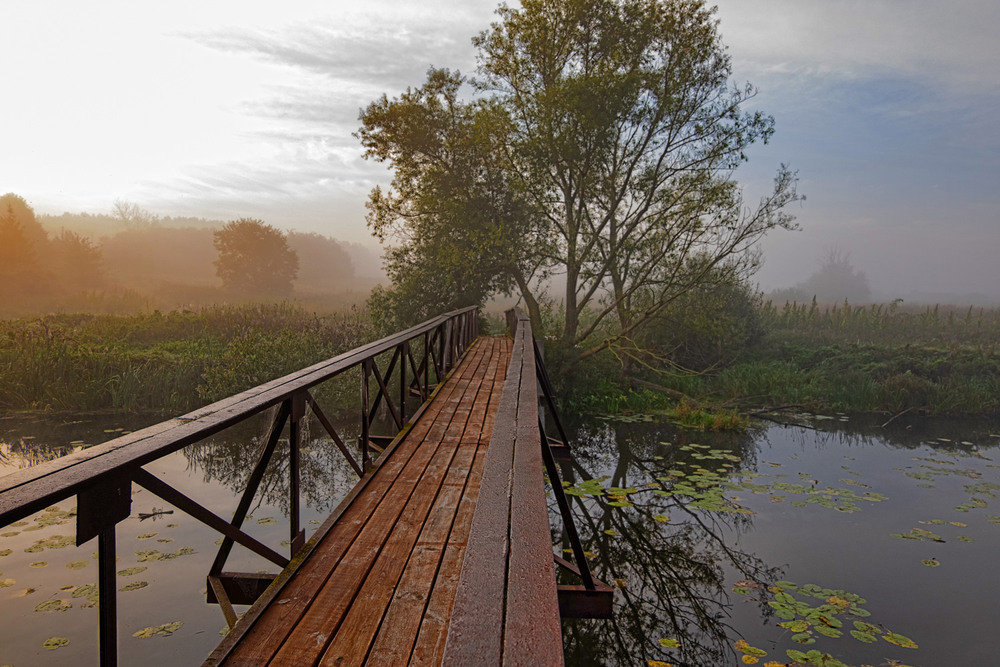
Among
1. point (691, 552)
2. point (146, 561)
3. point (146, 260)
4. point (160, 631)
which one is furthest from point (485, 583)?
point (146, 260)

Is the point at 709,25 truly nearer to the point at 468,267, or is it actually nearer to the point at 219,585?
the point at 468,267

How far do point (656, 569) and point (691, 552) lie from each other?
63 centimetres

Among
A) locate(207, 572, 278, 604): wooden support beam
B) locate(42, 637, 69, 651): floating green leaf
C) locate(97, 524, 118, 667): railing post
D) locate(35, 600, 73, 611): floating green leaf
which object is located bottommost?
locate(42, 637, 69, 651): floating green leaf

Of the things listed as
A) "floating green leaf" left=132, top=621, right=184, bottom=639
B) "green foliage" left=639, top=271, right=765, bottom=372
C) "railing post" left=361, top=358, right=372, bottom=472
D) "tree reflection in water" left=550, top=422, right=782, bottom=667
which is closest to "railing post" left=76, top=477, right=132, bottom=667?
"railing post" left=361, top=358, right=372, bottom=472

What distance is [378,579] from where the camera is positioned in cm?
280

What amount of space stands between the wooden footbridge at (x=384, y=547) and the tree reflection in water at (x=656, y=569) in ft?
5.90

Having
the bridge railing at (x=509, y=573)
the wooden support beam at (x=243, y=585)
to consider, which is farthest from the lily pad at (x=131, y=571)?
the bridge railing at (x=509, y=573)

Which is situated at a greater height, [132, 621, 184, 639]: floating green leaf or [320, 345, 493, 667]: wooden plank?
[320, 345, 493, 667]: wooden plank

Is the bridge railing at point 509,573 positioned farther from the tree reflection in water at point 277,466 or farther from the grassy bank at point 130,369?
the grassy bank at point 130,369

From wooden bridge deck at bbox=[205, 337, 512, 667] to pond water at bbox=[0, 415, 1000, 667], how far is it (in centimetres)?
192

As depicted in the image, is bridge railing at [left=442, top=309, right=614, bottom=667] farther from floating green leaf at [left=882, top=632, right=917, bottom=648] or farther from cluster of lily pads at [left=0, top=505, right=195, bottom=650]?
floating green leaf at [left=882, top=632, right=917, bottom=648]

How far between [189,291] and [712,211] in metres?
36.7

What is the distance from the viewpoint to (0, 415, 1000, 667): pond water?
458cm

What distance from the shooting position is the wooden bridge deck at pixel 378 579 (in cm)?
223
